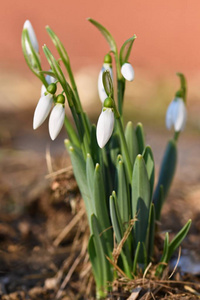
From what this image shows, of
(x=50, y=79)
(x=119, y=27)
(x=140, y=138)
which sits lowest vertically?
(x=140, y=138)

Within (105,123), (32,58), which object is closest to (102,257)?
(105,123)

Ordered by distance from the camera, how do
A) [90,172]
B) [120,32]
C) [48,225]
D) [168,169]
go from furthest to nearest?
[120,32], [48,225], [168,169], [90,172]

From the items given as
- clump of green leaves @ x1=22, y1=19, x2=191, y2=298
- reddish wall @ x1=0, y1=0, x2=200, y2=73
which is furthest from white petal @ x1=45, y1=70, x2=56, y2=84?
reddish wall @ x1=0, y1=0, x2=200, y2=73

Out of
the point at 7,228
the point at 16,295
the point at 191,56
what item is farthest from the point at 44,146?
the point at 191,56

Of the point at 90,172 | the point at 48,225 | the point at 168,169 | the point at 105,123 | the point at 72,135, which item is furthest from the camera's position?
the point at 48,225

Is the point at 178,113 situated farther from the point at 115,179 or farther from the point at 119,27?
the point at 119,27

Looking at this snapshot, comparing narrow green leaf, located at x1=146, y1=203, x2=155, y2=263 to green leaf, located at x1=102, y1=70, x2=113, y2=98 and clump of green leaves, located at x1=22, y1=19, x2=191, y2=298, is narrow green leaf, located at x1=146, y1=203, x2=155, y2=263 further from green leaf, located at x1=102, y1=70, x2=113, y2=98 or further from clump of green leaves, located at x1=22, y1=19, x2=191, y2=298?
green leaf, located at x1=102, y1=70, x2=113, y2=98
